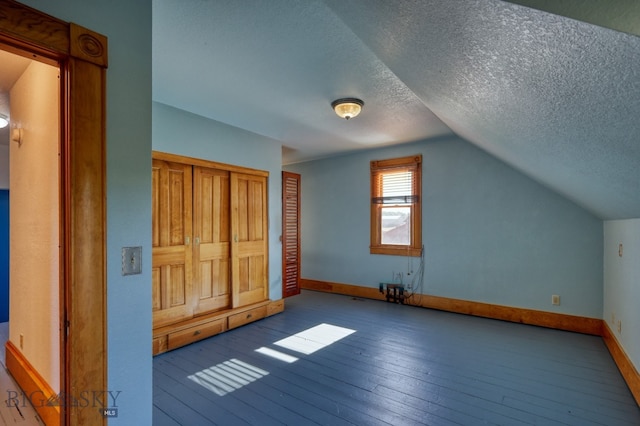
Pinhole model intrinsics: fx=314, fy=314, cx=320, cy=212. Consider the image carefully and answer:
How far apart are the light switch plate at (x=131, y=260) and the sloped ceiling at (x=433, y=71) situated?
1348 millimetres

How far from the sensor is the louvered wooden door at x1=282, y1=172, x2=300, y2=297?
4.74 metres

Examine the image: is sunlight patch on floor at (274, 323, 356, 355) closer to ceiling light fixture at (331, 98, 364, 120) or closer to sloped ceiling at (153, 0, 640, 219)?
ceiling light fixture at (331, 98, 364, 120)

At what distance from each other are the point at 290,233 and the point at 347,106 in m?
2.40

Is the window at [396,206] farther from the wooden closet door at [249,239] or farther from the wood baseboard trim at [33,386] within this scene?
the wood baseboard trim at [33,386]

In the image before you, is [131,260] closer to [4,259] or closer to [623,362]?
[623,362]

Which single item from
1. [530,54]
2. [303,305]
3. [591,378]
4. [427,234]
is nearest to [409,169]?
[427,234]

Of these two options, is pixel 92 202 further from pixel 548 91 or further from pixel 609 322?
pixel 609 322

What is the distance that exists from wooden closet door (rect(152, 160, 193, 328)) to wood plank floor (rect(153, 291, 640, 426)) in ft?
1.52

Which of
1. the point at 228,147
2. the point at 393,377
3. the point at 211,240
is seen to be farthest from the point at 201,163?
the point at 393,377

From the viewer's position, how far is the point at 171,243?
130 inches

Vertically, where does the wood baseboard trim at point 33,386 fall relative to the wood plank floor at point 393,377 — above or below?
above

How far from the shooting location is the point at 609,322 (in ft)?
10.7

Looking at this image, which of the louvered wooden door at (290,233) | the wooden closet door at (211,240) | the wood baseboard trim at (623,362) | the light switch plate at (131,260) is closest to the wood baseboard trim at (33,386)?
the light switch plate at (131,260)

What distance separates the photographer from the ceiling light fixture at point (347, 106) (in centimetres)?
301
